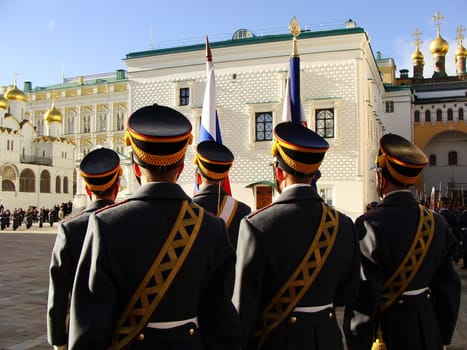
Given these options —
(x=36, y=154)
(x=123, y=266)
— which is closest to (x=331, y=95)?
(x=123, y=266)

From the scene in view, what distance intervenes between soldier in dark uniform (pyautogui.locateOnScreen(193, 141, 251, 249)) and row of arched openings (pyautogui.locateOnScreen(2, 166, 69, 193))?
47227 mm

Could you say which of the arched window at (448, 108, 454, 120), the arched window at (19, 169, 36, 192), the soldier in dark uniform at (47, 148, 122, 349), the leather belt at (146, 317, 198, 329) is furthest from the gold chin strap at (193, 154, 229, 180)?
the arched window at (19, 169, 36, 192)

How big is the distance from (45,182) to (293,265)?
53429 millimetres

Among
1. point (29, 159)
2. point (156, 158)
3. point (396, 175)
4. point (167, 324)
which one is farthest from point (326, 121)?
point (29, 159)

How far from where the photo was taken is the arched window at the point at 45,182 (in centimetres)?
5228

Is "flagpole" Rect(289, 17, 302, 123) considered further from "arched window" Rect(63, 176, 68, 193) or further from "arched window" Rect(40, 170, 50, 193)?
"arched window" Rect(63, 176, 68, 193)

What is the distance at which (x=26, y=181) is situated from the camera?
165ft

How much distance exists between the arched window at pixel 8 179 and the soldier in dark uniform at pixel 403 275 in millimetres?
49546

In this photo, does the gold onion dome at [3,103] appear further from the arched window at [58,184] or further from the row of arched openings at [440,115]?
the row of arched openings at [440,115]

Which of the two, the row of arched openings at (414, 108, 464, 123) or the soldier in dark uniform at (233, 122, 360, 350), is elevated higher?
the row of arched openings at (414, 108, 464, 123)

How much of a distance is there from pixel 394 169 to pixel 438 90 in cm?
4670

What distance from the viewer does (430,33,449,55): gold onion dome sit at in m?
51.6

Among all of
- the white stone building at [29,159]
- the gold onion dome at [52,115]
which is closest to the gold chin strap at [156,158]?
the white stone building at [29,159]

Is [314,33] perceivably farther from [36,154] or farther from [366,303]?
[36,154]
